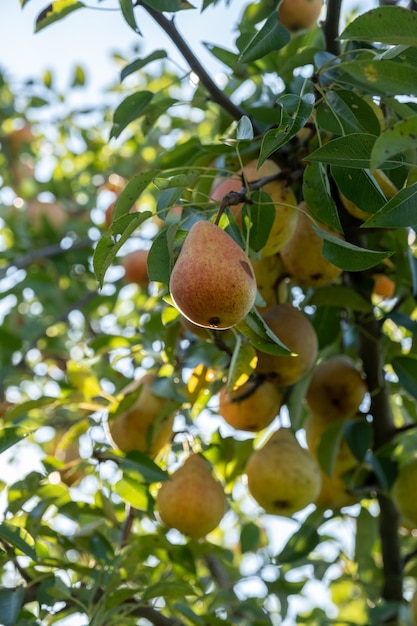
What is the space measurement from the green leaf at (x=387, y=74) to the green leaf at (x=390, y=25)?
0.03 metres

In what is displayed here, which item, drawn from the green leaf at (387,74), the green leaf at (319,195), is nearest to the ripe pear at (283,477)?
the green leaf at (319,195)

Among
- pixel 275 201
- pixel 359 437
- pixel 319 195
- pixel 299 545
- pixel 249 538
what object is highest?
pixel 319 195

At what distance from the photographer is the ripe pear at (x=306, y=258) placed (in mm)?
1607

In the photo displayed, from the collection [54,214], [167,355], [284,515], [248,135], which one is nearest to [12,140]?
[54,214]

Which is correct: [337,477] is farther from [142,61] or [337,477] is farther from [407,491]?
[142,61]

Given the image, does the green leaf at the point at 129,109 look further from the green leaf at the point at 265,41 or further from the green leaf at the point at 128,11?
the green leaf at the point at 265,41

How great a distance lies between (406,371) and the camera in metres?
1.78

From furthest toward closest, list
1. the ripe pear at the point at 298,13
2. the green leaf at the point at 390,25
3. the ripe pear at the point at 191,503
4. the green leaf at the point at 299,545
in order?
the ripe pear at the point at 298,13 < the green leaf at the point at 299,545 < the ripe pear at the point at 191,503 < the green leaf at the point at 390,25

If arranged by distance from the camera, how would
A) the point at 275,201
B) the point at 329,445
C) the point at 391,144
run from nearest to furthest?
the point at 391,144 → the point at 275,201 → the point at 329,445

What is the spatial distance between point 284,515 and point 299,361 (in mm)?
425

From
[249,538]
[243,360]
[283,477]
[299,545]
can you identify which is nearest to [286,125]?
[243,360]

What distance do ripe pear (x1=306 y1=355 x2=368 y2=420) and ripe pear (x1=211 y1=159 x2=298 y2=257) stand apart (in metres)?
0.45

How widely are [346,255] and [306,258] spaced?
0.41 meters

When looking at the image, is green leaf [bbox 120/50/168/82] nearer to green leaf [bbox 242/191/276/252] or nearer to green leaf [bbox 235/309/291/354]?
green leaf [bbox 242/191/276/252]
